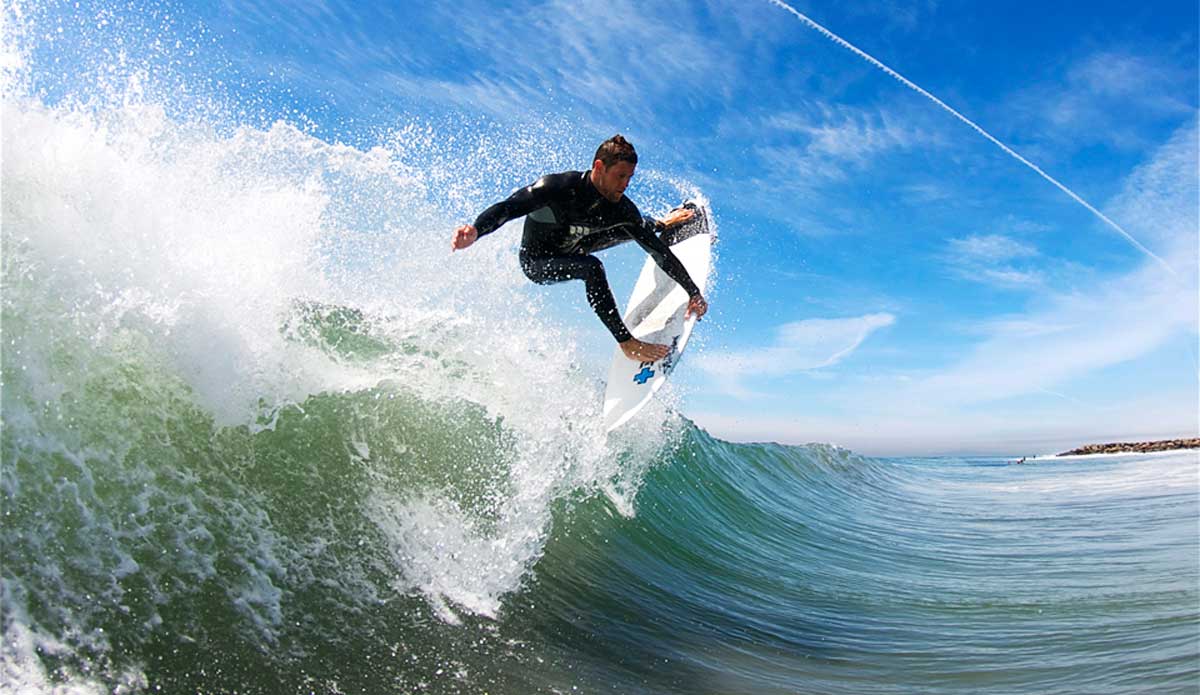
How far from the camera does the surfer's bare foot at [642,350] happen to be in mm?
5402

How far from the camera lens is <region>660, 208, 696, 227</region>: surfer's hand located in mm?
6824

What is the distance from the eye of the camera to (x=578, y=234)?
5.09 m

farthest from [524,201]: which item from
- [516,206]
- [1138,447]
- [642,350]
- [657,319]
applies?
[1138,447]

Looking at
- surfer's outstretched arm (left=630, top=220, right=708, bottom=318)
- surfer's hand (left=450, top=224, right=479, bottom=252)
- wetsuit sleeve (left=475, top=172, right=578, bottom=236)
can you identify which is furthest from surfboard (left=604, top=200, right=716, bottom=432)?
surfer's hand (left=450, top=224, right=479, bottom=252)

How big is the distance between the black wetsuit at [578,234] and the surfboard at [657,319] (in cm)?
86

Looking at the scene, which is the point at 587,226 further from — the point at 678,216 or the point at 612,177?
the point at 678,216

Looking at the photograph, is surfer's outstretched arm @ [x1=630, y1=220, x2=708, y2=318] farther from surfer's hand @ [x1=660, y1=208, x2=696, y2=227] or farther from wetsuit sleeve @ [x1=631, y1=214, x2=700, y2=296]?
surfer's hand @ [x1=660, y1=208, x2=696, y2=227]

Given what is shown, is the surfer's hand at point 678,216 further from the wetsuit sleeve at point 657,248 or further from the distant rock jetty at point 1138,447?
the distant rock jetty at point 1138,447

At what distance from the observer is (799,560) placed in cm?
772

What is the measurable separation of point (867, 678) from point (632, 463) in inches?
180

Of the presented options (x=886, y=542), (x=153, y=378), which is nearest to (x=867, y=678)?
(x=153, y=378)

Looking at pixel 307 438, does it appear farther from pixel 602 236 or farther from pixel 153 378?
pixel 602 236

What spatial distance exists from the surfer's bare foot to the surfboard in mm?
308

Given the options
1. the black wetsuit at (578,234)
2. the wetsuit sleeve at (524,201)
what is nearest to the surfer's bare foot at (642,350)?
the black wetsuit at (578,234)
